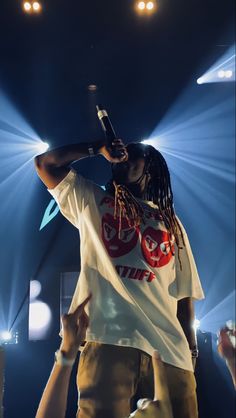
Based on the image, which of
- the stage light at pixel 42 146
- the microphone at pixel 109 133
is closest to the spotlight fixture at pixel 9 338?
the stage light at pixel 42 146

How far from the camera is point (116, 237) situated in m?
1.45

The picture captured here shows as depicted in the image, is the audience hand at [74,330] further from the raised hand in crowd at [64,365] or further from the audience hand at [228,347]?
the audience hand at [228,347]

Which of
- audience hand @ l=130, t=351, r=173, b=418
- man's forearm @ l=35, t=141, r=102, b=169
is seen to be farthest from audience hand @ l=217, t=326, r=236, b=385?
man's forearm @ l=35, t=141, r=102, b=169

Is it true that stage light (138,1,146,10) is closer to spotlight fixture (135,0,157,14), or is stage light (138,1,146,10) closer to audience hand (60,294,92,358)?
spotlight fixture (135,0,157,14)

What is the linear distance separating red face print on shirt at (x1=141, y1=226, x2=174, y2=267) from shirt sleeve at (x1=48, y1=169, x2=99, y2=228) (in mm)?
247

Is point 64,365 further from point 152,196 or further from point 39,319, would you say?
point 39,319

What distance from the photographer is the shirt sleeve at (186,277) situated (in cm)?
151

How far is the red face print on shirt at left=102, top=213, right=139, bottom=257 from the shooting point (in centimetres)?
143

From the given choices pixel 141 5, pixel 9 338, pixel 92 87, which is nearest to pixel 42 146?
pixel 92 87

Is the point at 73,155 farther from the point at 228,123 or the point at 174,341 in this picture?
the point at 228,123

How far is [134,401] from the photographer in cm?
134

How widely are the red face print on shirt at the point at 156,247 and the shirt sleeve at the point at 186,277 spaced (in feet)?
0.18

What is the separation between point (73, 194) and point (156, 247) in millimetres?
353

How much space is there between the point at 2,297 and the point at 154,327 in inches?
59.9
